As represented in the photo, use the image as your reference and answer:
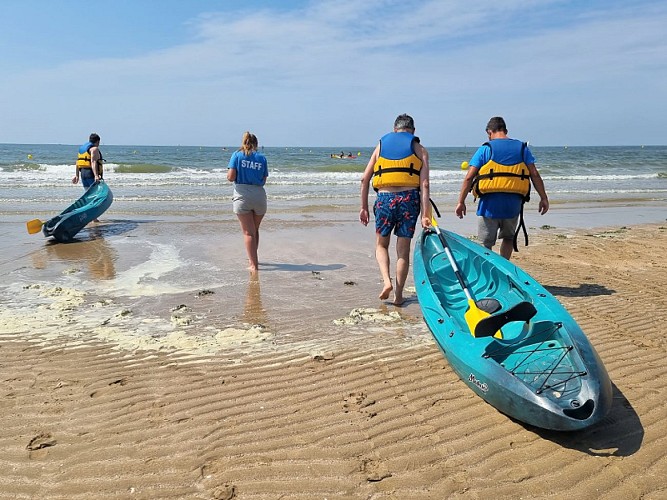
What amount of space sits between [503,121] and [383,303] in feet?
7.69

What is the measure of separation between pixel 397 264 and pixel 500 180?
1.40 m

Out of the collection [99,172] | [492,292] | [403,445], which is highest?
[99,172]

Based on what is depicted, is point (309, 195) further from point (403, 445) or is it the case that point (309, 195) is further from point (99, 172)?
point (403, 445)

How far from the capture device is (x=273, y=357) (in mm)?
4281

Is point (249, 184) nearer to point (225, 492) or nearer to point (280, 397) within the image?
point (280, 397)

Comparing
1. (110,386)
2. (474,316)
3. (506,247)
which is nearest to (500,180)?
(506,247)

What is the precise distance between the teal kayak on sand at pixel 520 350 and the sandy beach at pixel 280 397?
0.75 ft

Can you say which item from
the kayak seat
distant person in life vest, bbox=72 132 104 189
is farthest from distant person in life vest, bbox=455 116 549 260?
distant person in life vest, bbox=72 132 104 189

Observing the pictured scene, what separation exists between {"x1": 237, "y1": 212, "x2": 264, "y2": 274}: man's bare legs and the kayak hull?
415cm

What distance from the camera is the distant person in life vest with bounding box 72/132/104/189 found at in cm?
1139

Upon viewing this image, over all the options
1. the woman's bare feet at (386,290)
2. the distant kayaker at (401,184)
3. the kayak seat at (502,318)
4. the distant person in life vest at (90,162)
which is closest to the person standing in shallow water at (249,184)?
the distant kayaker at (401,184)

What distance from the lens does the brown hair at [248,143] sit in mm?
6797

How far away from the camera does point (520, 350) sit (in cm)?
366

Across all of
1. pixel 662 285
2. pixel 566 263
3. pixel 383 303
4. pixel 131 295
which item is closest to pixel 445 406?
pixel 383 303
